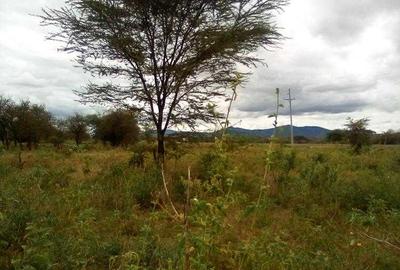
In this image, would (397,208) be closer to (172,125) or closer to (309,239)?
(309,239)

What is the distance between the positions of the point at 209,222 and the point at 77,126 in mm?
47105

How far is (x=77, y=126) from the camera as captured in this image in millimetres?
47781

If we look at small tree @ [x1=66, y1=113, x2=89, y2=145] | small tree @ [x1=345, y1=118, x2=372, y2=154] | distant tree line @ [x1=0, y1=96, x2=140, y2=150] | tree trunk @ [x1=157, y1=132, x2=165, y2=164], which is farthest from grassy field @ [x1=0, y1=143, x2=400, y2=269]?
small tree @ [x1=66, y1=113, x2=89, y2=145]

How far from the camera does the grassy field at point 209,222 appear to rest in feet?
9.91

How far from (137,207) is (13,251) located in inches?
127

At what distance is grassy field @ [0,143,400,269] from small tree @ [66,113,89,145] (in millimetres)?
37478

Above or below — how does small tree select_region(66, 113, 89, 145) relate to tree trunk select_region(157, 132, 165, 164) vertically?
above

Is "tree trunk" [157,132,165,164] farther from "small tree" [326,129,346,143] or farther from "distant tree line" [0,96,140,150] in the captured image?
"small tree" [326,129,346,143]

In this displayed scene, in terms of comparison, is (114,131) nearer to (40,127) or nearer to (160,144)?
(40,127)

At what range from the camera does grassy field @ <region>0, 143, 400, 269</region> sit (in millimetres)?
3022

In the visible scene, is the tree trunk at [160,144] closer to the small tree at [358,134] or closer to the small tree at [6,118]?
the small tree at [358,134]

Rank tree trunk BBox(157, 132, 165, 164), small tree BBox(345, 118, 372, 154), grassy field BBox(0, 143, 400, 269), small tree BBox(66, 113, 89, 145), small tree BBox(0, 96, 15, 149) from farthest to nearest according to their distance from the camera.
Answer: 1. small tree BBox(66, 113, 89, 145)
2. small tree BBox(0, 96, 15, 149)
3. small tree BBox(345, 118, 372, 154)
4. tree trunk BBox(157, 132, 165, 164)
5. grassy field BBox(0, 143, 400, 269)

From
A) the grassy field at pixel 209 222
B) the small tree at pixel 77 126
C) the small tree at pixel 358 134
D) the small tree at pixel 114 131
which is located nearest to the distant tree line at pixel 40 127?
the small tree at pixel 114 131

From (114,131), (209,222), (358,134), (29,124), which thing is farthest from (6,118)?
(209,222)
